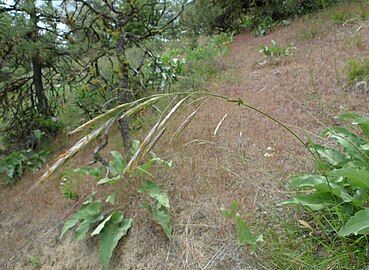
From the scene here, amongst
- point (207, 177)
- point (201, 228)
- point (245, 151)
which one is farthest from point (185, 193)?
point (245, 151)

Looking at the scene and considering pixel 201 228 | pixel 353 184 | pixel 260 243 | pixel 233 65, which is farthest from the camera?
pixel 233 65

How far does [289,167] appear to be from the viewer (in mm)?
2480

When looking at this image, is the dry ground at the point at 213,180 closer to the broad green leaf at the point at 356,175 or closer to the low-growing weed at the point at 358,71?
the low-growing weed at the point at 358,71

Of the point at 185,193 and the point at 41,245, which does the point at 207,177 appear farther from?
the point at 41,245

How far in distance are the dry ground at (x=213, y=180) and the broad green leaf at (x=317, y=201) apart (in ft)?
1.06

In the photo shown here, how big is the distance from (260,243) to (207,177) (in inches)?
33.7

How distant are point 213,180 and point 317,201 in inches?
37.0

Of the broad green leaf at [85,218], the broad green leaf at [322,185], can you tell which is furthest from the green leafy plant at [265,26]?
the broad green leaf at [322,185]

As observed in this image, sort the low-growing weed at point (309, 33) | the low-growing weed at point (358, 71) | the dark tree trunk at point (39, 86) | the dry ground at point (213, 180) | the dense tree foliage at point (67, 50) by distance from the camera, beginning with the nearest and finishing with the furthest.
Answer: the dry ground at point (213, 180)
the low-growing weed at point (358, 71)
the dense tree foliage at point (67, 50)
the dark tree trunk at point (39, 86)
the low-growing weed at point (309, 33)

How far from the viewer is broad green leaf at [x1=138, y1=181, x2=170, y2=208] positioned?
2.56m

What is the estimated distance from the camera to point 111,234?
8.55 ft

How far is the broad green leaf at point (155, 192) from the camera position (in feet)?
8.40

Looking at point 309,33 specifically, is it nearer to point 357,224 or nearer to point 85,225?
point 85,225

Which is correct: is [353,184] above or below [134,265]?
above
